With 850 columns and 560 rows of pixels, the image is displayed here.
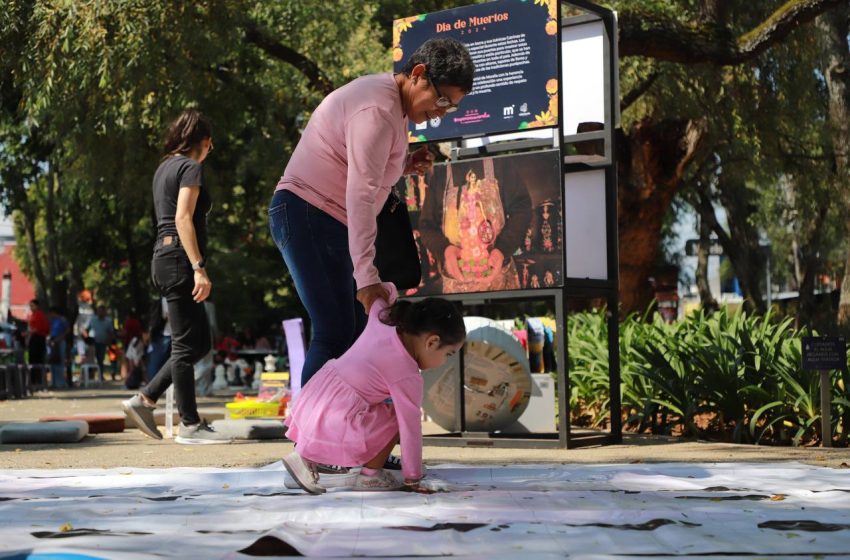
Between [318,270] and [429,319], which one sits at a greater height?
[318,270]

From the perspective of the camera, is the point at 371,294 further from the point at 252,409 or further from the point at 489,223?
the point at 252,409

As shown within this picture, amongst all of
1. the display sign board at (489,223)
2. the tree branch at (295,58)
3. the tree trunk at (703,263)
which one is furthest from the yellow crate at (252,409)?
the tree trunk at (703,263)

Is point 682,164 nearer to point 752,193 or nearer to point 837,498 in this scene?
point 837,498

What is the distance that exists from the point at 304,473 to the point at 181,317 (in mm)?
3042

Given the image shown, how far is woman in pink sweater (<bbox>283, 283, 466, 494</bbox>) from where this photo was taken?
4.40 meters

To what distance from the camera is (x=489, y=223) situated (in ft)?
24.4

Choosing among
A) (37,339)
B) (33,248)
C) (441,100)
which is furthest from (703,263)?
(441,100)

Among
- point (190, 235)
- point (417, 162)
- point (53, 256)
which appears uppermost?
point (53, 256)

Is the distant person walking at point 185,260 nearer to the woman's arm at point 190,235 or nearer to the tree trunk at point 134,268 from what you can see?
the woman's arm at point 190,235

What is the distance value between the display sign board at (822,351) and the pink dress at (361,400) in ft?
11.2

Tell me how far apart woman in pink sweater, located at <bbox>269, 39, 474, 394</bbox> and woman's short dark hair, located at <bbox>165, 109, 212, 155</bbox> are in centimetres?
266

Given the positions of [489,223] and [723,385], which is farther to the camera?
[723,385]

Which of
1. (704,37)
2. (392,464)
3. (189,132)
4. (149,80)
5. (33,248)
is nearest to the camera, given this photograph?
(392,464)

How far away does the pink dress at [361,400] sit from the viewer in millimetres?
4430
